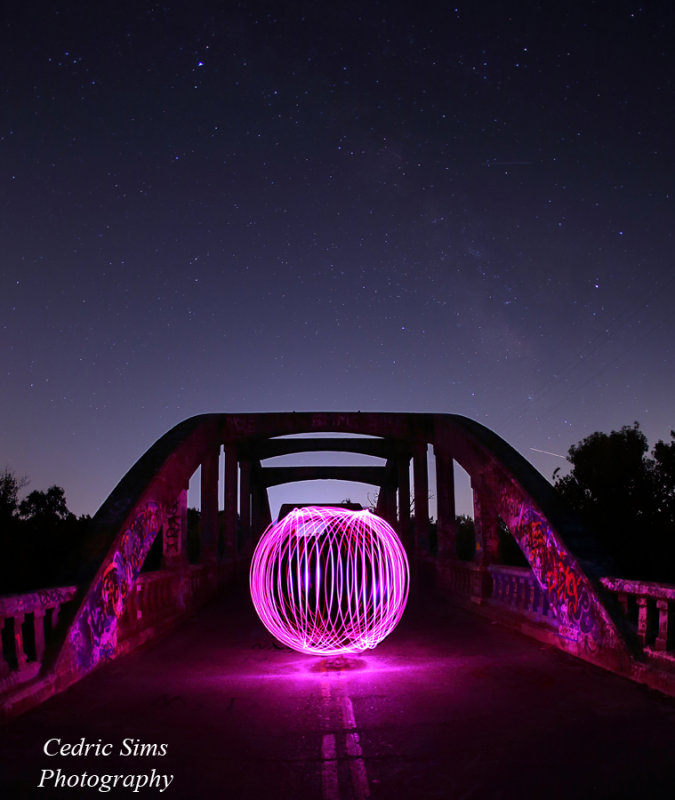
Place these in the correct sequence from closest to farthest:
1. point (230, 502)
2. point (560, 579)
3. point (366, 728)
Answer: point (366, 728)
point (560, 579)
point (230, 502)

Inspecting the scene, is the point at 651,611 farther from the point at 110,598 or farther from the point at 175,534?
the point at 175,534

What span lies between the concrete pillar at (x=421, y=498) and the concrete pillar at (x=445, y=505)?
10.2 ft

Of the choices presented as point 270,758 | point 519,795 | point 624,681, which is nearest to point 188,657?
point 270,758

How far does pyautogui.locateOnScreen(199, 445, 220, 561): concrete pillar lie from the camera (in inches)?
714

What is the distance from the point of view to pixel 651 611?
7391mm

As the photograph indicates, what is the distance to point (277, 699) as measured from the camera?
684 centimetres

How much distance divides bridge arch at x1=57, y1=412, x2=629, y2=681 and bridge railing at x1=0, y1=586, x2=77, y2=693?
25 centimetres

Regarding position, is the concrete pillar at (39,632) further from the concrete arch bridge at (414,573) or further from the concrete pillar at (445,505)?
A: the concrete pillar at (445,505)

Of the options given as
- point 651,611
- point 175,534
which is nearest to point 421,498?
point 175,534

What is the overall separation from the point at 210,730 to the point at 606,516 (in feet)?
67.2

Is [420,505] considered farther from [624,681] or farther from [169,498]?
[624,681]

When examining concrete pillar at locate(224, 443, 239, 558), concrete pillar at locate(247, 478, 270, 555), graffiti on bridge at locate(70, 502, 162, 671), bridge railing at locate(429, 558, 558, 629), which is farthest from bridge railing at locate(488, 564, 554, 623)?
concrete pillar at locate(247, 478, 270, 555)

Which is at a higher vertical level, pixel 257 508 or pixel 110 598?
pixel 257 508

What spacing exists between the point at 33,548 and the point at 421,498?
1182 centimetres
